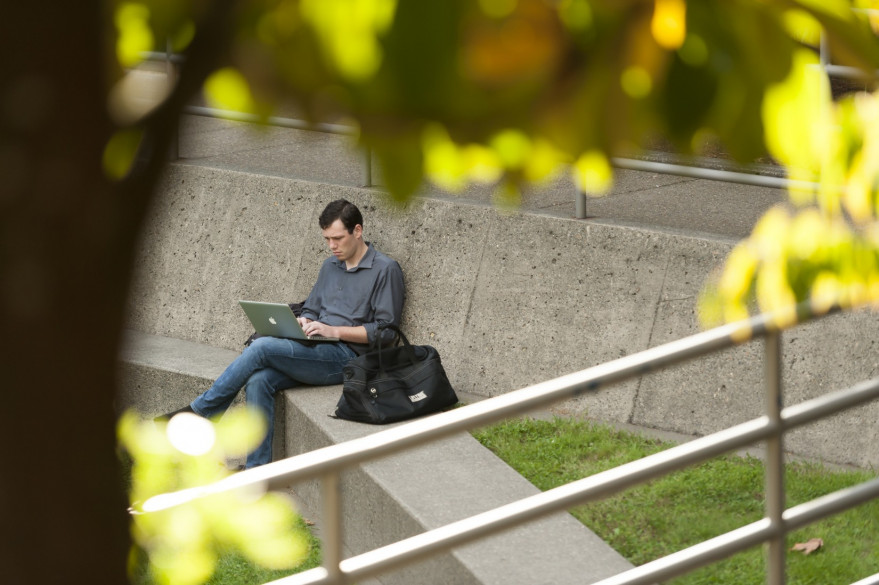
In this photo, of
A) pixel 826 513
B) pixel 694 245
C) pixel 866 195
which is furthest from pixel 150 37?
pixel 694 245

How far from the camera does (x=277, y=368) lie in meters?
7.12

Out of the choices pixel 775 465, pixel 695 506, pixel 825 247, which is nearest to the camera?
pixel 825 247

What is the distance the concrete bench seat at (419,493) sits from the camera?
452 centimetres

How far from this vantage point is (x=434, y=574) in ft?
16.6

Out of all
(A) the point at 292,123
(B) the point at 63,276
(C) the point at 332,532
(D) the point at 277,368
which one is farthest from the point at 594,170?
(D) the point at 277,368

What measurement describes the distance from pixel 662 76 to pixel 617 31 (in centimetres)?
6

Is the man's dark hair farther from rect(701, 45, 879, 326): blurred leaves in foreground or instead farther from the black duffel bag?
rect(701, 45, 879, 326): blurred leaves in foreground

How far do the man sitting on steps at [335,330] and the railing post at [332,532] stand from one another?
517 cm

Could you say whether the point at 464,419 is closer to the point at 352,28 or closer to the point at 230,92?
the point at 230,92

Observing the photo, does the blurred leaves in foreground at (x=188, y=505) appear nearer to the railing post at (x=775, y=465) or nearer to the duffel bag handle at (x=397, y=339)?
the railing post at (x=775, y=465)

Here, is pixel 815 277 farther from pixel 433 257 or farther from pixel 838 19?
pixel 433 257

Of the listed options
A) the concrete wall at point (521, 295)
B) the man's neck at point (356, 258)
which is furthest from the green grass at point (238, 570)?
the man's neck at point (356, 258)

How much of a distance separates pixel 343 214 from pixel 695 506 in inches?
114

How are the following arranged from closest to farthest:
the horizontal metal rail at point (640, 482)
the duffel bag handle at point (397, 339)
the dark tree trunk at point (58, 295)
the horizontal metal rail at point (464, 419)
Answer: the dark tree trunk at point (58, 295)
the horizontal metal rail at point (464, 419)
the horizontal metal rail at point (640, 482)
the duffel bag handle at point (397, 339)
